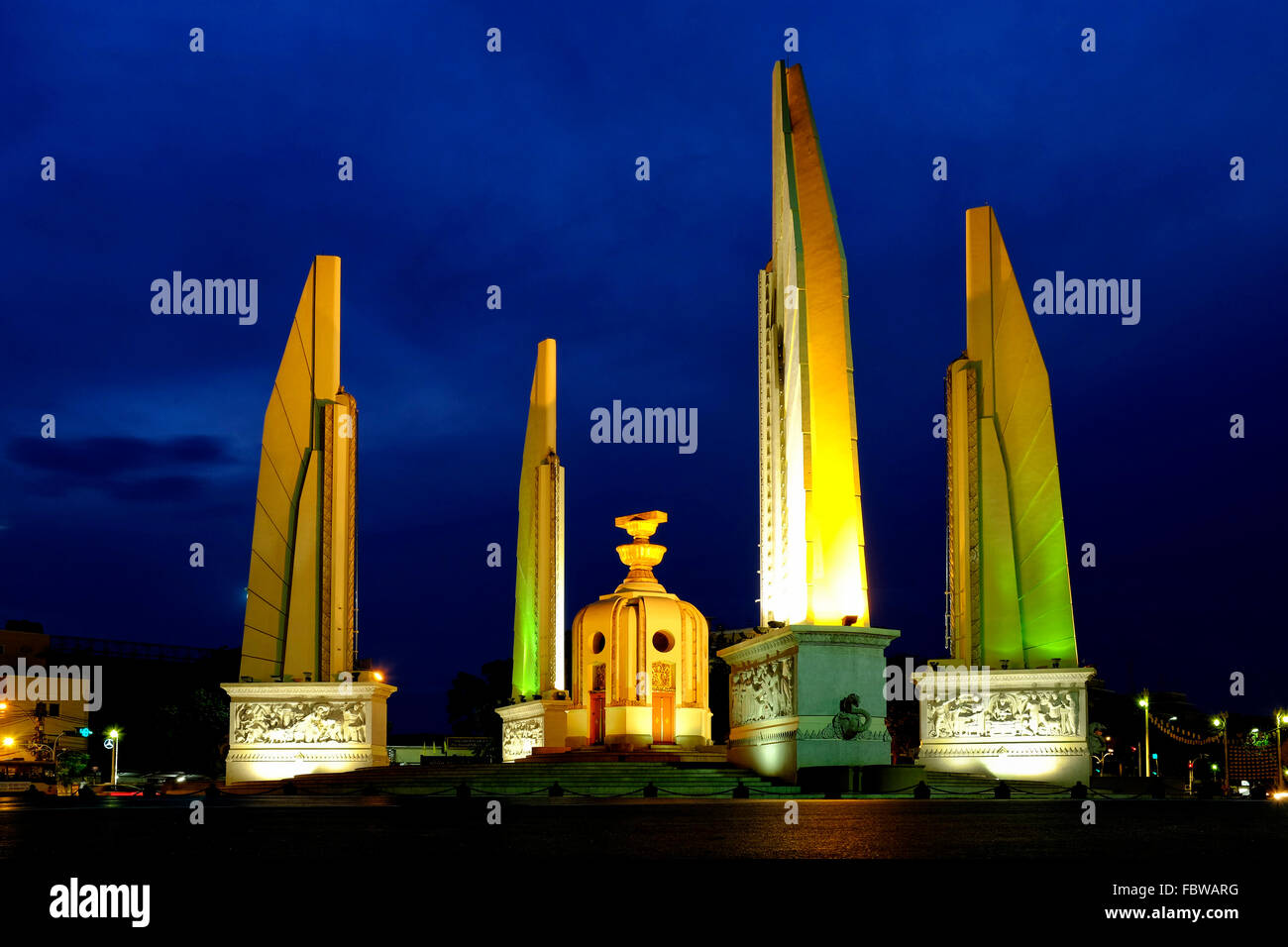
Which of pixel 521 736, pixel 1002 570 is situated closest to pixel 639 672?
pixel 521 736

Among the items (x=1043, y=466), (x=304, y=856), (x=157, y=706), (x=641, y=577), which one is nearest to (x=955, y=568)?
(x=1043, y=466)

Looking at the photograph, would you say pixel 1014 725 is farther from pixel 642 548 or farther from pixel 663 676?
pixel 642 548

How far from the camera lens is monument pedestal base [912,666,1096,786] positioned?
23.6 metres

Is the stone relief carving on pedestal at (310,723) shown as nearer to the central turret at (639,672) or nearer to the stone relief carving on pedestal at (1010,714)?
the central turret at (639,672)

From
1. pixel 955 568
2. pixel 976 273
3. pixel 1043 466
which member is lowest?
pixel 955 568

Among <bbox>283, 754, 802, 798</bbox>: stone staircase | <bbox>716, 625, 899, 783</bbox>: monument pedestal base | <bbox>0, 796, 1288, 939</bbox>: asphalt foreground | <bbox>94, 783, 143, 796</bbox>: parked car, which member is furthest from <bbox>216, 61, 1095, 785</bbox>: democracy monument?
<bbox>0, 796, 1288, 939</bbox>: asphalt foreground

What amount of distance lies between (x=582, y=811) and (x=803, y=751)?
6201 mm

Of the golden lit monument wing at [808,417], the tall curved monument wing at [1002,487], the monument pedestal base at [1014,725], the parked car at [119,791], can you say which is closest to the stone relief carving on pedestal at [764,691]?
the golden lit monument wing at [808,417]

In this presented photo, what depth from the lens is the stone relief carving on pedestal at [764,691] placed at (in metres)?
20.8

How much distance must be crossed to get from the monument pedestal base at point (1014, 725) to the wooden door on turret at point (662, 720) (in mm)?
7116

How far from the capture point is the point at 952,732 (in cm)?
2444

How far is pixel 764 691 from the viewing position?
21984mm
